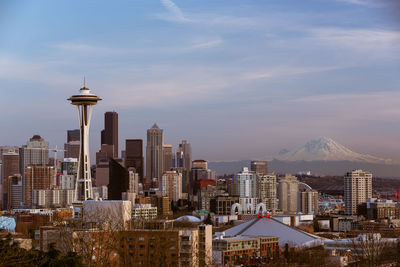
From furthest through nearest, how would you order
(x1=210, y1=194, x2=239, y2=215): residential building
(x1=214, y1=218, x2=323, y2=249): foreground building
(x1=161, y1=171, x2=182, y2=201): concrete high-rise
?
(x1=161, y1=171, x2=182, y2=201): concrete high-rise → (x1=210, y1=194, x2=239, y2=215): residential building → (x1=214, y1=218, x2=323, y2=249): foreground building

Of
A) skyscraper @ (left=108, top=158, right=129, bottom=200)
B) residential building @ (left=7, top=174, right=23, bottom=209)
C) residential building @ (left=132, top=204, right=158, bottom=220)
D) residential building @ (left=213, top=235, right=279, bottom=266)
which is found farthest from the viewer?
residential building @ (left=7, top=174, right=23, bottom=209)

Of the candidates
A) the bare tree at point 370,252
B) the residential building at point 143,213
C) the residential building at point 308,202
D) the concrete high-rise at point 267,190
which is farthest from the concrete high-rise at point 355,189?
the bare tree at point 370,252

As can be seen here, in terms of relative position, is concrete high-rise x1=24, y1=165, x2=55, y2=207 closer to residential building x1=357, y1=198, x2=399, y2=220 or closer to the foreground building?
residential building x1=357, y1=198, x2=399, y2=220

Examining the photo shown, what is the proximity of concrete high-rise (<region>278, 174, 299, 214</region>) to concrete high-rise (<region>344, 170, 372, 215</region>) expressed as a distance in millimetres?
5432

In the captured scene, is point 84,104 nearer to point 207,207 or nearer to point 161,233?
point 161,233

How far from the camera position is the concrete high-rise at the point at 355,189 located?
57688mm

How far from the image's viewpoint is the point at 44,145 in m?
75.4

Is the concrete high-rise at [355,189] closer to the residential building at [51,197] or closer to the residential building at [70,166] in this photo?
the residential building at [51,197]

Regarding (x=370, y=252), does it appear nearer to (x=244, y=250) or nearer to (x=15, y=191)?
(x=244, y=250)

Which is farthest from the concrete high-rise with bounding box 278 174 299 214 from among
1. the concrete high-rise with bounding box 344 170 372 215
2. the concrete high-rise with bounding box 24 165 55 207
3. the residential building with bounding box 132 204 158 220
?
the residential building with bounding box 132 204 158 220

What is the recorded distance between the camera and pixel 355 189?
58062 mm

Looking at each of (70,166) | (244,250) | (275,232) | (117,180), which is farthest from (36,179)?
(244,250)

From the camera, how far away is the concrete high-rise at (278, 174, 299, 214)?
6300cm

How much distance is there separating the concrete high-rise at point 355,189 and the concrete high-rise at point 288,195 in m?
→ 5.43
